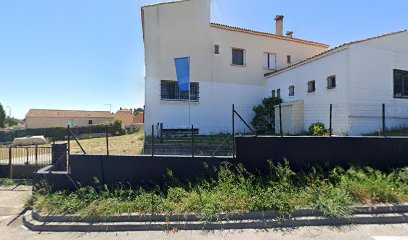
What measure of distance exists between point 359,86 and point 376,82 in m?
1.19

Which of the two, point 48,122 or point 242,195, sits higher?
point 48,122

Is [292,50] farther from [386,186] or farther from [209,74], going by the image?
[386,186]

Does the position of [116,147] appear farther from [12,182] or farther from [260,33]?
[260,33]

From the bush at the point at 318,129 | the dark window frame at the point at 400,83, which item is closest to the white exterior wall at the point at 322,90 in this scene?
the bush at the point at 318,129

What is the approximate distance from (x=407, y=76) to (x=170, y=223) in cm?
1435

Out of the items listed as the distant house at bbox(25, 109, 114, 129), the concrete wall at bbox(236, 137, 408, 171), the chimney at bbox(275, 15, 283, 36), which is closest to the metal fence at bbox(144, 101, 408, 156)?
the concrete wall at bbox(236, 137, 408, 171)

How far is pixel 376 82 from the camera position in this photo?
37.5 ft

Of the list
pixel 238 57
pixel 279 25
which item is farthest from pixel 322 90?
pixel 279 25

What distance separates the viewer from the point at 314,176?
5898mm

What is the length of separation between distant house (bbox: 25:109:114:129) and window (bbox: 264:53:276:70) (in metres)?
40.3

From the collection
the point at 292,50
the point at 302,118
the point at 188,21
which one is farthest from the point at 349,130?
the point at 188,21

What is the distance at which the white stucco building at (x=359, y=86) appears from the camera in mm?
10984

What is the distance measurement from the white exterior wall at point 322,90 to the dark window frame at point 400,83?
3.11 m

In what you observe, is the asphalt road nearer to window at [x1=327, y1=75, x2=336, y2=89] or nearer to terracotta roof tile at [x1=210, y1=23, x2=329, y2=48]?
window at [x1=327, y1=75, x2=336, y2=89]
